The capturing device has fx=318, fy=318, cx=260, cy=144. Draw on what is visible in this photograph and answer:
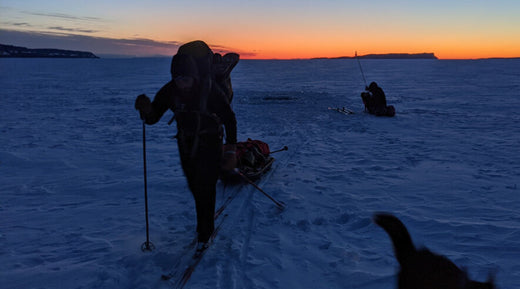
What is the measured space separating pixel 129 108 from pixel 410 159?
13.0 m

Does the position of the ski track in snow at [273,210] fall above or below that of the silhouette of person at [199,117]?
below

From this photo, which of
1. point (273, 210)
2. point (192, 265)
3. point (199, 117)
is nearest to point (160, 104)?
point (199, 117)

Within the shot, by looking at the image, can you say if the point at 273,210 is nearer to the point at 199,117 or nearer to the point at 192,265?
the point at 192,265

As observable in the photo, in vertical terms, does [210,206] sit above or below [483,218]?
above

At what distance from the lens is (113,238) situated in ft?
12.6

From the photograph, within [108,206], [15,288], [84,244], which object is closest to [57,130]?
[108,206]

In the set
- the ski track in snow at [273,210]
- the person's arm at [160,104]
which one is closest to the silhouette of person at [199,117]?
the person's arm at [160,104]

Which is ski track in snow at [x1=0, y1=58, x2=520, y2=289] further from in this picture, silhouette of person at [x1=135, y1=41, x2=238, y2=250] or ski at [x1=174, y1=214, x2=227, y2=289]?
silhouette of person at [x1=135, y1=41, x2=238, y2=250]

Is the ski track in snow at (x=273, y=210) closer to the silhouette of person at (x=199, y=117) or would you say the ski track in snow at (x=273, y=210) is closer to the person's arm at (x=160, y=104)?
the silhouette of person at (x=199, y=117)

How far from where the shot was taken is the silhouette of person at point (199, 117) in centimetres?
307

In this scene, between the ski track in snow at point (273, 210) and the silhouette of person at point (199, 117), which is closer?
the silhouette of person at point (199, 117)

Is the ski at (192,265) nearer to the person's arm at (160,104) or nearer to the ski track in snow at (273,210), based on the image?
the ski track in snow at (273,210)

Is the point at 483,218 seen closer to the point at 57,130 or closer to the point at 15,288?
the point at 15,288

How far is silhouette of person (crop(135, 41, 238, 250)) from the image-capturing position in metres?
3.07
